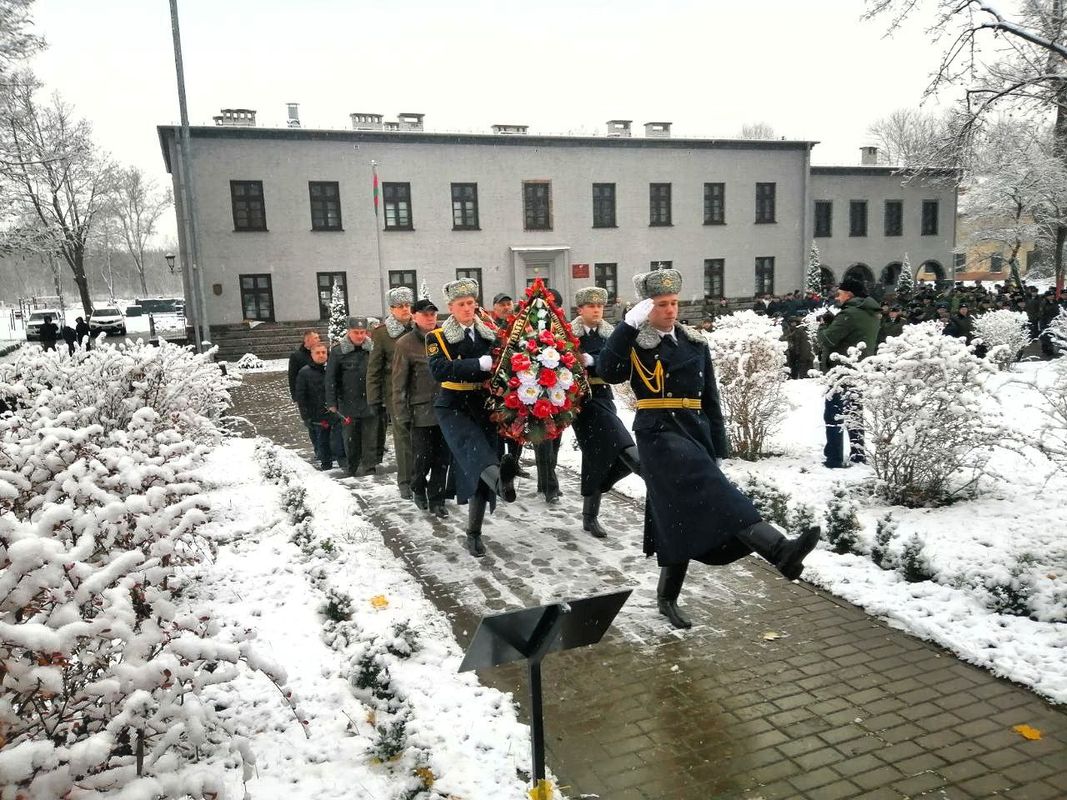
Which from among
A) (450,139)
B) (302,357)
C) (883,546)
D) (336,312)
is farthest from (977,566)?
(450,139)

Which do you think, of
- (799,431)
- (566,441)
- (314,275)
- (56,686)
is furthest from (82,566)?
(314,275)

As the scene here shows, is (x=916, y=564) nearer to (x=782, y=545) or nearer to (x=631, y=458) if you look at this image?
(x=782, y=545)

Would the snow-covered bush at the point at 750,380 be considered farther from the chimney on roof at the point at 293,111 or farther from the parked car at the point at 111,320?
the parked car at the point at 111,320

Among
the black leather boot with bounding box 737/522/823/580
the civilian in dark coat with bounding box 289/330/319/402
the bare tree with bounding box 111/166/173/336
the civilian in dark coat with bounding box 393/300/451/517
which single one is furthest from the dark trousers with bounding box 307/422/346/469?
the bare tree with bounding box 111/166/173/336

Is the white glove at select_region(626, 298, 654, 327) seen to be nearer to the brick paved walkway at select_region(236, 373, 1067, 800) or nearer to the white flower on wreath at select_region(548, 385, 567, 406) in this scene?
the white flower on wreath at select_region(548, 385, 567, 406)

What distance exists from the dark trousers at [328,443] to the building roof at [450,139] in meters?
21.3

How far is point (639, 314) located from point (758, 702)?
2478mm

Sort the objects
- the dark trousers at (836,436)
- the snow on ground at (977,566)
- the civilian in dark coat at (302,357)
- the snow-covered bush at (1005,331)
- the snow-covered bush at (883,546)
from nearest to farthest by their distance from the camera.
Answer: the snow on ground at (977,566) < the snow-covered bush at (883,546) < the dark trousers at (836,436) < the civilian in dark coat at (302,357) < the snow-covered bush at (1005,331)

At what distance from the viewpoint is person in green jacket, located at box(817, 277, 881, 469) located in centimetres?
875

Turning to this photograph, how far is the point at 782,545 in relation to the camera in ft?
13.9

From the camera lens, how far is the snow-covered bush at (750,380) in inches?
366

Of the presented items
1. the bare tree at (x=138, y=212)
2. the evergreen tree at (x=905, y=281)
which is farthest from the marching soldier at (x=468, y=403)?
the bare tree at (x=138, y=212)

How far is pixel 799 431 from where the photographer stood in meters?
11.3

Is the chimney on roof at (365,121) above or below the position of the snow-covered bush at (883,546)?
above
